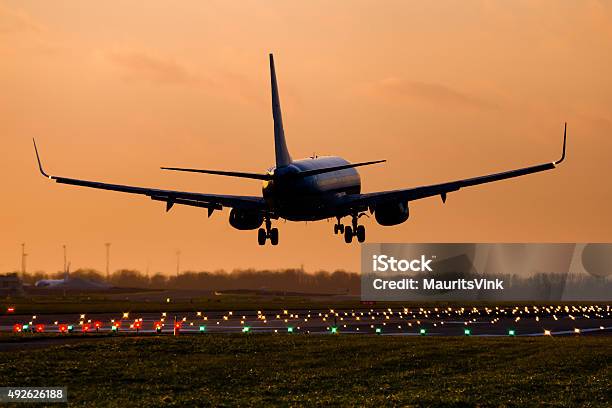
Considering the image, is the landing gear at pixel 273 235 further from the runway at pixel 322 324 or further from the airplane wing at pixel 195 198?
the runway at pixel 322 324

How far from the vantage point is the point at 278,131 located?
79.4 metres

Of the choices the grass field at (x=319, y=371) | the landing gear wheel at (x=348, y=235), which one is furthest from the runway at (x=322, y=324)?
the grass field at (x=319, y=371)

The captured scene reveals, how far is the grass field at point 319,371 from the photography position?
46.9 meters

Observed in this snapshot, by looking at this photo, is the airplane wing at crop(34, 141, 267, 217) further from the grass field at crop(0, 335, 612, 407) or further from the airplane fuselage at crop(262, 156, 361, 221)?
the grass field at crop(0, 335, 612, 407)

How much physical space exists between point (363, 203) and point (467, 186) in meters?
7.63

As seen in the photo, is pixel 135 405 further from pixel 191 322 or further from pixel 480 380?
pixel 191 322

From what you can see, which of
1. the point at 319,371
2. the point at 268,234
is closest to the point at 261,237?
the point at 268,234

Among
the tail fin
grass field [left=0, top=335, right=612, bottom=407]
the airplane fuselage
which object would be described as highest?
the tail fin

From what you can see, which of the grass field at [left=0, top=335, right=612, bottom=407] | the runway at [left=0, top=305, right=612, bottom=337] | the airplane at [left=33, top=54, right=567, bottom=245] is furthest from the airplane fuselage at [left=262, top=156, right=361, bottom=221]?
the runway at [left=0, top=305, right=612, bottom=337]

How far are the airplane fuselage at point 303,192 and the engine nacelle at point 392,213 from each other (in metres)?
3.34

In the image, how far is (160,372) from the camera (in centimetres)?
5550

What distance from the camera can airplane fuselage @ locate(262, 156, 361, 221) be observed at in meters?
73.2

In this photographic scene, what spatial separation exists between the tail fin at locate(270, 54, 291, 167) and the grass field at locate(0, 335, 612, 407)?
1267 cm

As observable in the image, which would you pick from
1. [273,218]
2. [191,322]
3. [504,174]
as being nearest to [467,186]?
[504,174]
